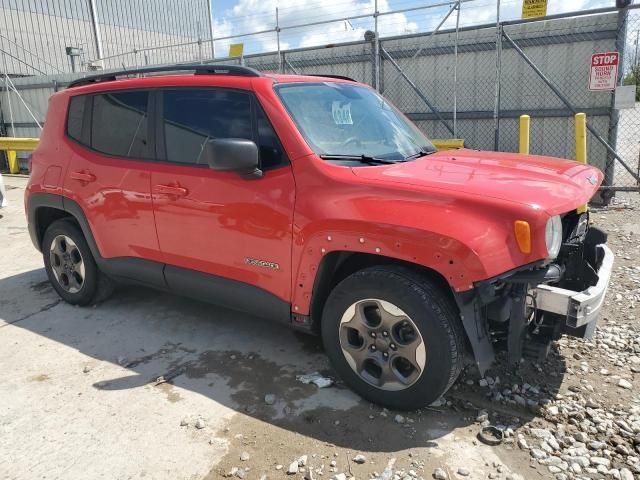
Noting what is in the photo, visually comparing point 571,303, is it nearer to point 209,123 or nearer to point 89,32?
point 209,123

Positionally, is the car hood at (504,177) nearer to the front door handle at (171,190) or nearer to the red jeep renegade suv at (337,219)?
the red jeep renegade suv at (337,219)

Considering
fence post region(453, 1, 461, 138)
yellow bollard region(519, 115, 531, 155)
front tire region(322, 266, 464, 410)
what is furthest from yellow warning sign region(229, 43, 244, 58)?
front tire region(322, 266, 464, 410)

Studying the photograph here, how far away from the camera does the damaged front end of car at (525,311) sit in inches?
103

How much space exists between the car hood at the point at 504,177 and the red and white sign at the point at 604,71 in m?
4.83

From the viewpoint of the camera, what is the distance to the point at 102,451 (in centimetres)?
271

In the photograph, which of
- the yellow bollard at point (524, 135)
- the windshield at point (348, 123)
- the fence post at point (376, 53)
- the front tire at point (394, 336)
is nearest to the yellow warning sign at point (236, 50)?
the fence post at point (376, 53)

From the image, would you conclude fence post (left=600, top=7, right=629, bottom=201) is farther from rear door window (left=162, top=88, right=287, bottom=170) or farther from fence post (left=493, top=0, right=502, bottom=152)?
rear door window (left=162, top=88, right=287, bottom=170)

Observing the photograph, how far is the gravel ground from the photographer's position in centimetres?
258

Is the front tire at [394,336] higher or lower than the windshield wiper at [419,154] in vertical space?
lower

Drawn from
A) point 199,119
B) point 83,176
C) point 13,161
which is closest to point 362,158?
point 199,119

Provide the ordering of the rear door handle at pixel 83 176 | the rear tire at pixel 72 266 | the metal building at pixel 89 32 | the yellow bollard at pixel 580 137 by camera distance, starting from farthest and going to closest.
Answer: the metal building at pixel 89 32, the yellow bollard at pixel 580 137, the rear tire at pixel 72 266, the rear door handle at pixel 83 176

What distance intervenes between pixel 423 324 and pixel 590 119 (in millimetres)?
6914

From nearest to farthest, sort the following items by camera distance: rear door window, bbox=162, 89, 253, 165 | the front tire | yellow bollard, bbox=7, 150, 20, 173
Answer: the front tire → rear door window, bbox=162, 89, 253, 165 → yellow bollard, bbox=7, 150, 20, 173

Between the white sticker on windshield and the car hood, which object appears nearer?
the car hood
